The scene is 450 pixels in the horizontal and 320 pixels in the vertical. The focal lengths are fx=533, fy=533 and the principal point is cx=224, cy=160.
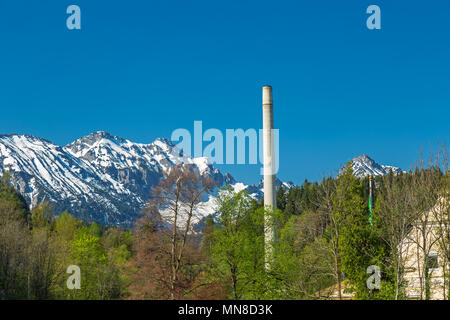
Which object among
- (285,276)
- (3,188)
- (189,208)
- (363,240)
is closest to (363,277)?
(363,240)

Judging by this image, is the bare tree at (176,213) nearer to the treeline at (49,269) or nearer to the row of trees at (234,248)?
the row of trees at (234,248)

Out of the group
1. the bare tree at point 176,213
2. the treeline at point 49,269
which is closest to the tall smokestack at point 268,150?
the bare tree at point 176,213

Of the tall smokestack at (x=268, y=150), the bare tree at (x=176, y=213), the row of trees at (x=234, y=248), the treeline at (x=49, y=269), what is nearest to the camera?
the row of trees at (x=234, y=248)

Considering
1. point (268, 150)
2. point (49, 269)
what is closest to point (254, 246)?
point (268, 150)

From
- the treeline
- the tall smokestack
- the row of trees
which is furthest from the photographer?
the tall smokestack

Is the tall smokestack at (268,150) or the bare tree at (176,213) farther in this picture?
the tall smokestack at (268,150)

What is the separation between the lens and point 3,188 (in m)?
92.4

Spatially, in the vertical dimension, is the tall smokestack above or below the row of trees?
above

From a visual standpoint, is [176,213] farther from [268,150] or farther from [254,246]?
[268,150]

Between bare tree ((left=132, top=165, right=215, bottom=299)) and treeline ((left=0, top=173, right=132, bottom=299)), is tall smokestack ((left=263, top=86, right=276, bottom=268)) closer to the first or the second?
bare tree ((left=132, top=165, right=215, bottom=299))

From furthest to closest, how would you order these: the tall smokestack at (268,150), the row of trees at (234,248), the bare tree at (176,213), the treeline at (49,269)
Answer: the tall smokestack at (268,150)
the treeline at (49,269)
the bare tree at (176,213)
the row of trees at (234,248)

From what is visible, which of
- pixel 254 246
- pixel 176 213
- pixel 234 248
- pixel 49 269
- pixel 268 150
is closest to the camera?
pixel 234 248

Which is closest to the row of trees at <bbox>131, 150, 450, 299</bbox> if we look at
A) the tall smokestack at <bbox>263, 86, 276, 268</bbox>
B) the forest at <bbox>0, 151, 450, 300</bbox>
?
the forest at <bbox>0, 151, 450, 300</bbox>
